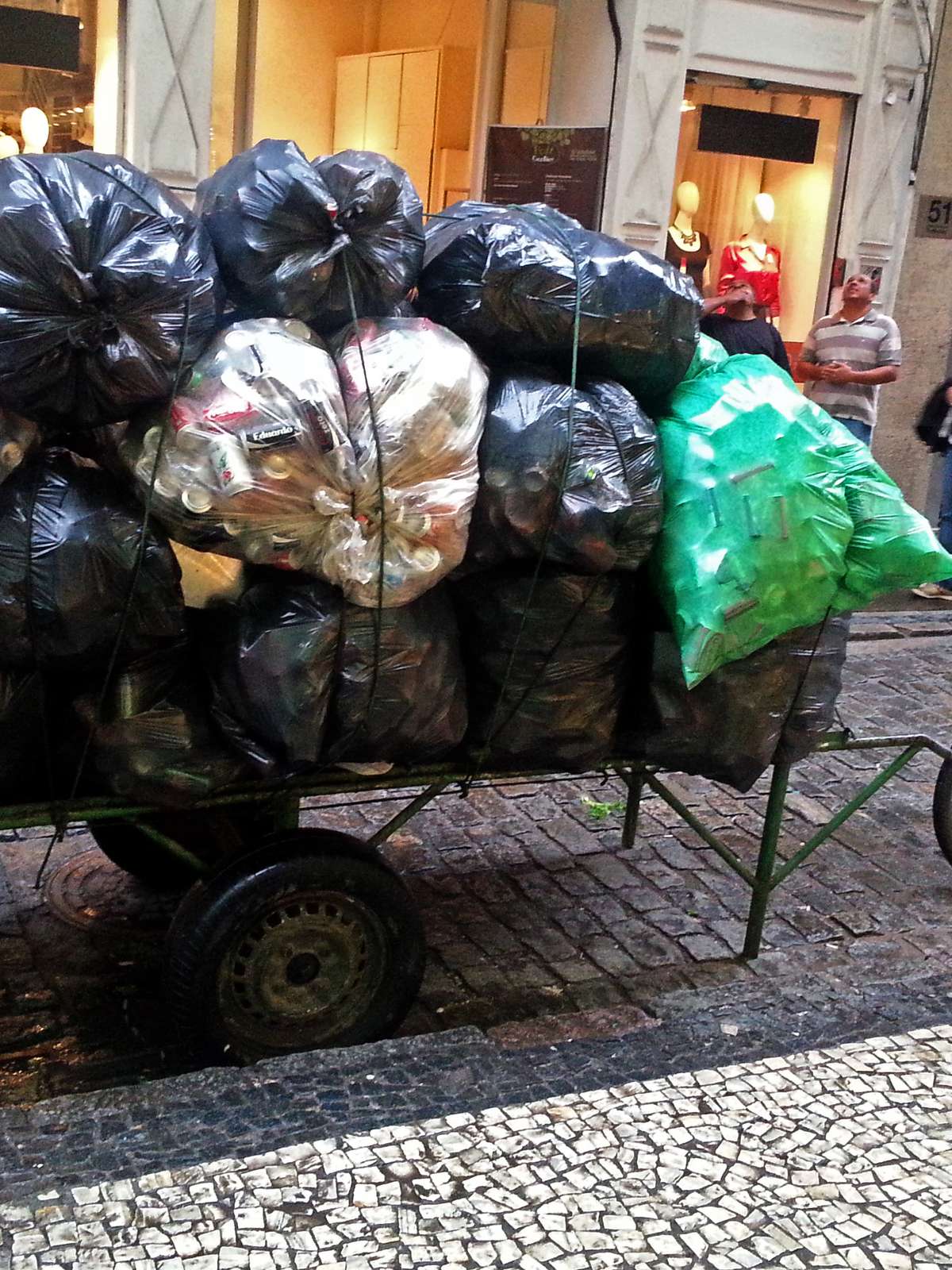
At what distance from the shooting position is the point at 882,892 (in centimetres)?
509

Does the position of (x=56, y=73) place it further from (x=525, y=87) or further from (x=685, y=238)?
(x=685, y=238)

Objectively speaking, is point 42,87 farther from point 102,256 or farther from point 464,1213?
point 464,1213

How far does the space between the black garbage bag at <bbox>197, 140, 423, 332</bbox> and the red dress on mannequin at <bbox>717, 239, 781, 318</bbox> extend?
283 inches

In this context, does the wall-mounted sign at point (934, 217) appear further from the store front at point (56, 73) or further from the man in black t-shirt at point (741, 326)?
the store front at point (56, 73)

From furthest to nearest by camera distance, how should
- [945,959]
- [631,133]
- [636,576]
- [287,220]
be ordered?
[631,133], [945,959], [636,576], [287,220]

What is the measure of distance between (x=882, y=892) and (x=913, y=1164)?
1.99 m

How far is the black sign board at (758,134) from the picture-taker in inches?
392

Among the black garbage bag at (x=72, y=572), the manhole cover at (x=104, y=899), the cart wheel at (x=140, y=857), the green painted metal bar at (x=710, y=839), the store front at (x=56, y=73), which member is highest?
the store front at (x=56, y=73)

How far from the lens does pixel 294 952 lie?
364 centimetres

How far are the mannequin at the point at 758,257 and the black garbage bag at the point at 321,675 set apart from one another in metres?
7.54

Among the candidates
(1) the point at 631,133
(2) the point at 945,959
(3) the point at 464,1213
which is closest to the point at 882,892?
(2) the point at 945,959

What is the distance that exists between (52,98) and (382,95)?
7.50ft

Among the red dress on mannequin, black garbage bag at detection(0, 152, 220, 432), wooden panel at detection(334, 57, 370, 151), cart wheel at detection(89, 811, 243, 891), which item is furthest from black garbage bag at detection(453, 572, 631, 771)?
the red dress on mannequin

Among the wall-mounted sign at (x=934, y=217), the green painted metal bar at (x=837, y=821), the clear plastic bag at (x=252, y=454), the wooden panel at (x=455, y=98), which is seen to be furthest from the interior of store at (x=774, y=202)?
the clear plastic bag at (x=252, y=454)
